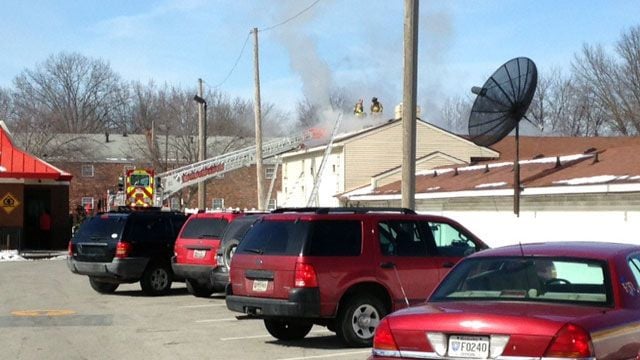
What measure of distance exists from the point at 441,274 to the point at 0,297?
1097cm

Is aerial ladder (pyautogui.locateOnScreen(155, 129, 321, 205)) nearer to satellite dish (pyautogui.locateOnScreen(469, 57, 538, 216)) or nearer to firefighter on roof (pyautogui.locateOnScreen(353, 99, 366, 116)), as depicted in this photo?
firefighter on roof (pyautogui.locateOnScreen(353, 99, 366, 116))

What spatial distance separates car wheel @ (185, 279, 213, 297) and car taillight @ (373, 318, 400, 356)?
487 inches

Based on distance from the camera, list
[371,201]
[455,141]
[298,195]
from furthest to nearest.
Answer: [298,195] → [455,141] → [371,201]

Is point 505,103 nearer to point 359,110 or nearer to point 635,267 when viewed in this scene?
point 635,267

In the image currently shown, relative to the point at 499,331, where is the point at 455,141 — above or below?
above

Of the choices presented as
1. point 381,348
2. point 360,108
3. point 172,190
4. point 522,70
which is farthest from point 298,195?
point 381,348

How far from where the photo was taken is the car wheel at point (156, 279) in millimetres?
19453

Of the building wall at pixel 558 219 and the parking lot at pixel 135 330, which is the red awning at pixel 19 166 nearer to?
the parking lot at pixel 135 330

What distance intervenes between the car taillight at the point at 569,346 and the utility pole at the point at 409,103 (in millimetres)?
11674

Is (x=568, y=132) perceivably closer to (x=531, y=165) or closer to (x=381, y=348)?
(x=531, y=165)

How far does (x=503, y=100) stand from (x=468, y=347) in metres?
22.2

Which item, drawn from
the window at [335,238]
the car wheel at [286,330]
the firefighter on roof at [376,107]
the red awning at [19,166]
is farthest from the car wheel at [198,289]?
the firefighter on roof at [376,107]

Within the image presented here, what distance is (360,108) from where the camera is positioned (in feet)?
181

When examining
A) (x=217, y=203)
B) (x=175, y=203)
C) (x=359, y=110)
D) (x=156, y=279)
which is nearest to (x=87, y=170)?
(x=175, y=203)
